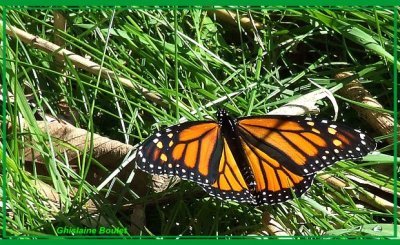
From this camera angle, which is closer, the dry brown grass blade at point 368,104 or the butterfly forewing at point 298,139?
the butterfly forewing at point 298,139

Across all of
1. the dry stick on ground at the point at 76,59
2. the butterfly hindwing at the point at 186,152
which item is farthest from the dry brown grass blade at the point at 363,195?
the dry stick on ground at the point at 76,59

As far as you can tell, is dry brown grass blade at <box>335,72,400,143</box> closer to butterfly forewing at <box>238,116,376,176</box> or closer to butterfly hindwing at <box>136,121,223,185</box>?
butterfly forewing at <box>238,116,376,176</box>

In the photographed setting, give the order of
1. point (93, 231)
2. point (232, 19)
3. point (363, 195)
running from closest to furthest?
1. point (93, 231)
2. point (363, 195)
3. point (232, 19)

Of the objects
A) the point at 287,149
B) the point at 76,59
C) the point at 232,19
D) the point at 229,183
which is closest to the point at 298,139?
the point at 287,149

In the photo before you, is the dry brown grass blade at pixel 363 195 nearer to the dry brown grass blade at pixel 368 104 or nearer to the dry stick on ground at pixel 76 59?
the dry brown grass blade at pixel 368 104

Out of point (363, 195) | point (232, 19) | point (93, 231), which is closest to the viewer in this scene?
point (93, 231)

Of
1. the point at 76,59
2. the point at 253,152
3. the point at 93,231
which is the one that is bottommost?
the point at 93,231

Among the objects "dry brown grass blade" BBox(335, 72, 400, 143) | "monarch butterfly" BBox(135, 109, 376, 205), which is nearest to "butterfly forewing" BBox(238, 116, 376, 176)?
"monarch butterfly" BBox(135, 109, 376, 205)

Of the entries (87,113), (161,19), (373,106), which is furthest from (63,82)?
(373,106)

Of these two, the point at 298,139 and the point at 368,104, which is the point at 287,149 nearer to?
the point at 298,139
